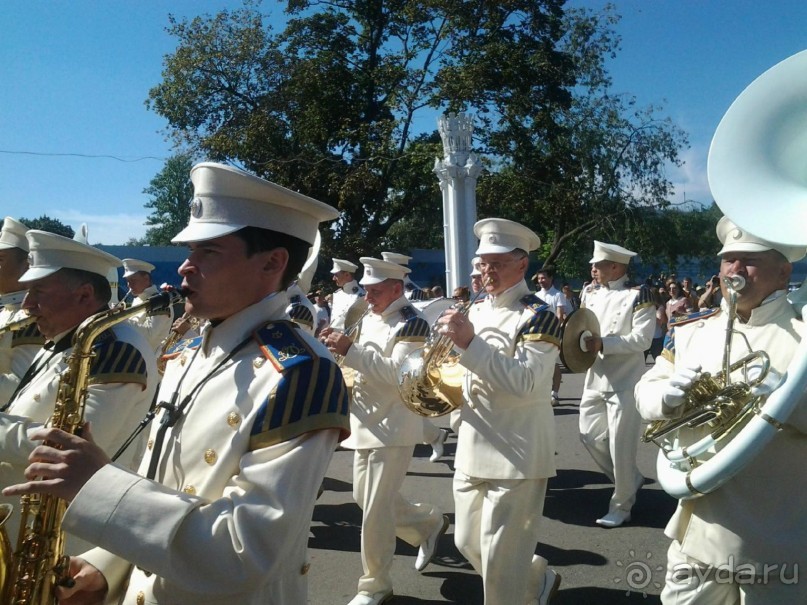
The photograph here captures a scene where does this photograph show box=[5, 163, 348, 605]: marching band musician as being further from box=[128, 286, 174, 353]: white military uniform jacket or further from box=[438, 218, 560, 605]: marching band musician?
box=[128, 286, 174, 353]: white military uniform jacket

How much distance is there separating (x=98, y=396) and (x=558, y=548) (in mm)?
3851

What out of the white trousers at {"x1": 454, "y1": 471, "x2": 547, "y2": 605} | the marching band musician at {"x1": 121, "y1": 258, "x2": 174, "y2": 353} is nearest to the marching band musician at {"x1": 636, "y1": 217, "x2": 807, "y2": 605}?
the white trousers at {"x1": 454, "y1": 471, "x2": 547, "y2": 605}

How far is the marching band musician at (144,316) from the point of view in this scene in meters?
7.43

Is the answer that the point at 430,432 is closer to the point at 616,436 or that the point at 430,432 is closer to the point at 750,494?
the point at 616,436

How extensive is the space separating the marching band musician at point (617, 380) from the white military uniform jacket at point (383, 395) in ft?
6.51

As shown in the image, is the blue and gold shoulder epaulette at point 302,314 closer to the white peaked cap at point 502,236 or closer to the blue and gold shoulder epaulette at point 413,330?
the blue and gold shoulder epaulette at point 413,330

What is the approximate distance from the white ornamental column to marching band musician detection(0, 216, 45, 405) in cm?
1061

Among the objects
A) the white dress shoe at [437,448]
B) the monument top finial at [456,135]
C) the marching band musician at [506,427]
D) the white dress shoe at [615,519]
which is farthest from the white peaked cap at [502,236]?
the monument top finial at [456,135]

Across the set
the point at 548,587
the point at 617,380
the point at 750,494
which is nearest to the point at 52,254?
the point at 750,494

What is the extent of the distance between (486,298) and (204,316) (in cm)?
278

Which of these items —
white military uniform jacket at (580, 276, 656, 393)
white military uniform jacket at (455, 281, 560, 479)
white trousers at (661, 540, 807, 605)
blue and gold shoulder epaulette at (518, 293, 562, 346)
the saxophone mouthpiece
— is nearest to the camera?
white trousers at (661, 540, 807, 605)

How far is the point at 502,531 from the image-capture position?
12.9 ft

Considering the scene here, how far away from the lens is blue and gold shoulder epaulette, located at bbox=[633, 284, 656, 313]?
22.6ft

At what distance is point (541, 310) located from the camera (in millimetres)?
4152
